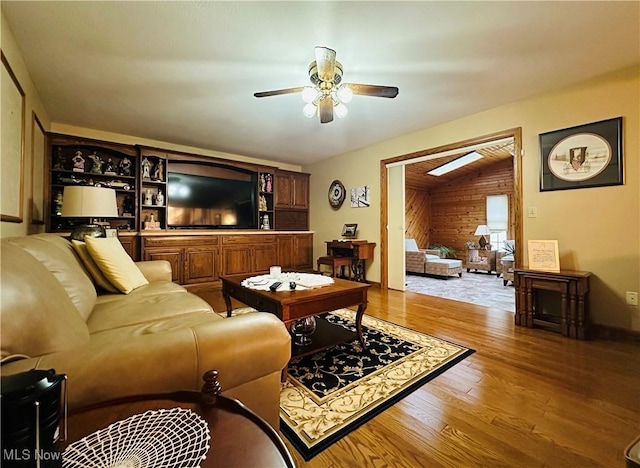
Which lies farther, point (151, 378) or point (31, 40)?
point (31, 40)

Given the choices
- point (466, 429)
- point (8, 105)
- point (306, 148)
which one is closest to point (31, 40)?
point (8, 105)

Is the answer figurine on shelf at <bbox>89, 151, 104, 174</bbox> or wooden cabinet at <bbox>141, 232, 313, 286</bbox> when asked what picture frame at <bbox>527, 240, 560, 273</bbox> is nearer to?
wooden cabinet at <bbox>141, 232, 313, 286</bbox>

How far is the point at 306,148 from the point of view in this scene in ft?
15.8

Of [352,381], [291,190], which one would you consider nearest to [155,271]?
[352,381]

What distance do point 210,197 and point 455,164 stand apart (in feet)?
18.7

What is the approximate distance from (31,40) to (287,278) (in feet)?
8.32

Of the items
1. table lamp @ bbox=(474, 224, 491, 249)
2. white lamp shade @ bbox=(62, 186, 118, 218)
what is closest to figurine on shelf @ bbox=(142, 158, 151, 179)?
white lamp shade @ bbox=(62, 186, 118, 218)

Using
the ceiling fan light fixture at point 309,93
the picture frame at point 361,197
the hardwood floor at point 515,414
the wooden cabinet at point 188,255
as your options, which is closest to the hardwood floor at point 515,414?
the hardwood floor at point 515,414

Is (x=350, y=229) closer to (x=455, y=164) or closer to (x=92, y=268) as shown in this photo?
(x=92, y=268)

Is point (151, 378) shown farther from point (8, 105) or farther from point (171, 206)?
point (171, 206)

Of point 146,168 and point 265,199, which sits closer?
point 146,168

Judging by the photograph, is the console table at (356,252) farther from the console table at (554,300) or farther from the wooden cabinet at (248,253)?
the console table at (554,300)

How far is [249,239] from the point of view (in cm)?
475

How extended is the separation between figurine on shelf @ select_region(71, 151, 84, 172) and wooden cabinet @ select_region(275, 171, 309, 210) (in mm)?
2866
